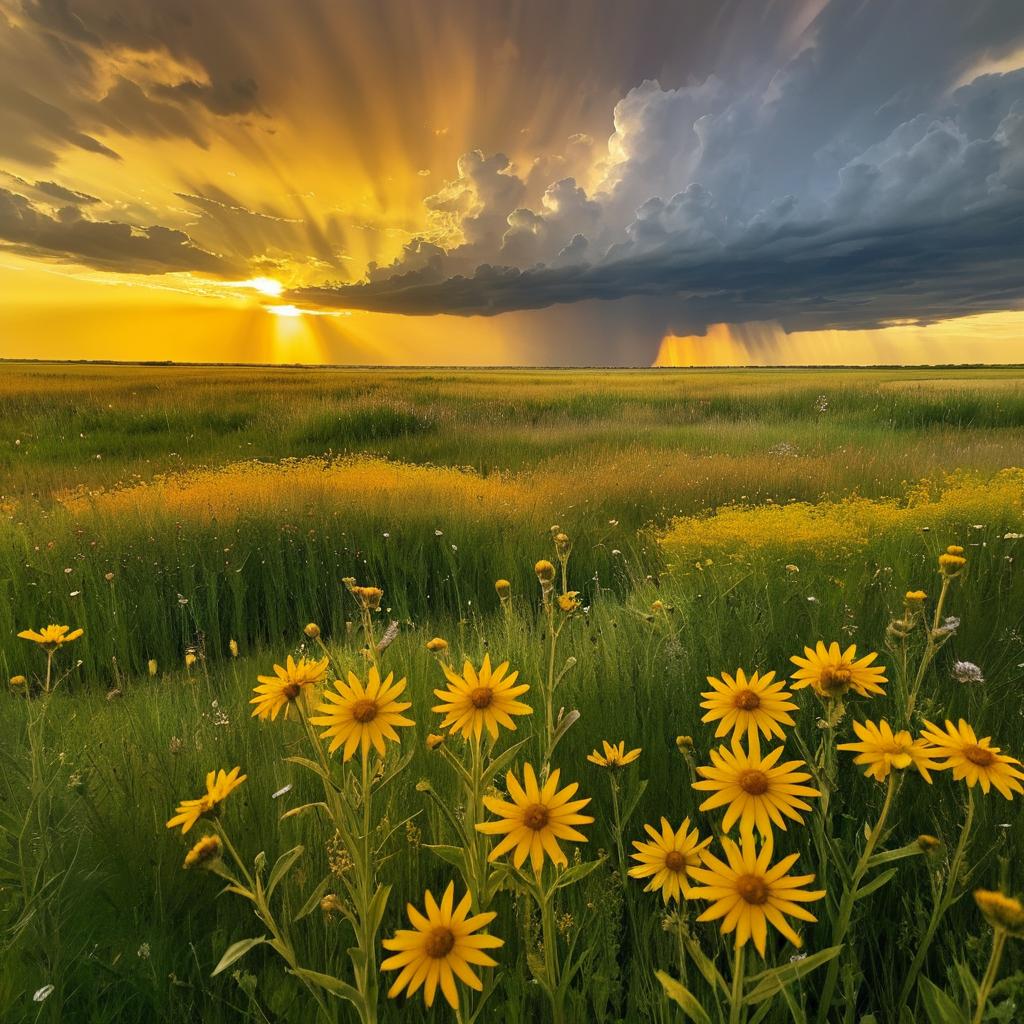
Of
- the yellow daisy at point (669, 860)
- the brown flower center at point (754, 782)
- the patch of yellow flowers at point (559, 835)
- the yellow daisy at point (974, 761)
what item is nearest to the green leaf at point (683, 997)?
the patch of yellow flowers at point (559, 835)

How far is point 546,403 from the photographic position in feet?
58.1

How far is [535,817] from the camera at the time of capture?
79 centimetres

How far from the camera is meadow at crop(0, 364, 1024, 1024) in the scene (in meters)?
1.07

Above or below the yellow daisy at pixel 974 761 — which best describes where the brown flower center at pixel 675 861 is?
below

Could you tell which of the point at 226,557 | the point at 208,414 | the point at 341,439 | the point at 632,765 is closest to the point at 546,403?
the point at 341,439

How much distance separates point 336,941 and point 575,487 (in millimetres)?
5821

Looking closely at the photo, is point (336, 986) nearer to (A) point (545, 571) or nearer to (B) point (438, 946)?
(B) point (438, 946)

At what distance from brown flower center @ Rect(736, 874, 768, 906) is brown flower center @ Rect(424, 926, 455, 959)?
341 millimetres

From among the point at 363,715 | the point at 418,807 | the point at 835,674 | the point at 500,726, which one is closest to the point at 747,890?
the point at 835,674

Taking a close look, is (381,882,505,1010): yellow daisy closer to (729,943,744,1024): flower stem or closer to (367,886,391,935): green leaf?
(367,886,391,935): green leaf

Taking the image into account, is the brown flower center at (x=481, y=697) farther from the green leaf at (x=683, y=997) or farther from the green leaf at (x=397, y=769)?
the green leaf at (x=683, y=997)

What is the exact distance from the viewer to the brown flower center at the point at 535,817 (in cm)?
79

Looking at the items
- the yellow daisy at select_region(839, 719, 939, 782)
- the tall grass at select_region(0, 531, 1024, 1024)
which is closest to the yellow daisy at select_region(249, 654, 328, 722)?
the tall grass at select_region(0, 531, 1024, 1024)

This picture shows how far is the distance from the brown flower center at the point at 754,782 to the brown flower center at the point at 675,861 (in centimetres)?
13
